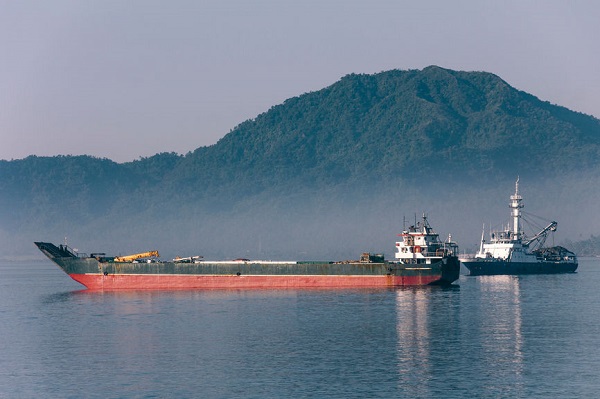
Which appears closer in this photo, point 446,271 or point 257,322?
point 257,322

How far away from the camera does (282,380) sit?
198 feet

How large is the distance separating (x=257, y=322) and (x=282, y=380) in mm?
29379

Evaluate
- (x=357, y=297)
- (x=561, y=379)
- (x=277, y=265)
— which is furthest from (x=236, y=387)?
(x=277, y=265)

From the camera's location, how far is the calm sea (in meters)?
58.6

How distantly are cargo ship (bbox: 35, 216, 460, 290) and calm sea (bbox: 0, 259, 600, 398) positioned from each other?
23.2 feet

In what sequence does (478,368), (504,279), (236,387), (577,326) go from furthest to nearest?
(504,279) < (577,326) < (478,368) < (236,387)

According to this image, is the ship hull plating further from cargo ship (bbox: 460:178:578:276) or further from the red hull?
cargo ship (bbox: 460:178:578:276)

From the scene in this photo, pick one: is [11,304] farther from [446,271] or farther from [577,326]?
[577,326]

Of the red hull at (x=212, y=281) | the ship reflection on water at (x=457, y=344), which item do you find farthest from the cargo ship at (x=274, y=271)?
the ship reflection on water at (x=457, y=344)

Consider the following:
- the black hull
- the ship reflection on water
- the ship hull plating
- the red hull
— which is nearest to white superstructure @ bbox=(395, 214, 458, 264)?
the ship hull plating

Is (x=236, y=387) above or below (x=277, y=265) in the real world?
below

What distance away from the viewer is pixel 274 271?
420ft

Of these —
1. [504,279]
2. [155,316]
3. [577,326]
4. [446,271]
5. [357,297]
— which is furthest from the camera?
[504,279]

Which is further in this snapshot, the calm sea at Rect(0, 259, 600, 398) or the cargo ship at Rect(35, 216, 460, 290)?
the cargo ship at Rect(35, 216, 460, 290)
